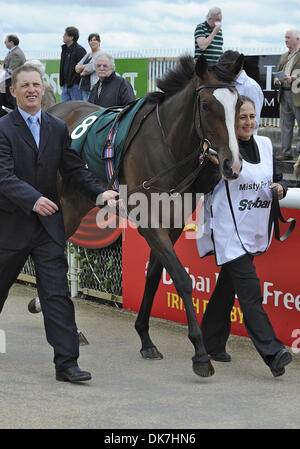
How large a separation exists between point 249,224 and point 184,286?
60cm

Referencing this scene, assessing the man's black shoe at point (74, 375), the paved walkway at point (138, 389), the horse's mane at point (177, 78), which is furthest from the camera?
the horse's mane at point (177, 78)

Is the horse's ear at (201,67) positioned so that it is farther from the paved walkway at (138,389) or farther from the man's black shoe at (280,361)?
the paved walkway at (138,389)

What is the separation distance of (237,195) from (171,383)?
1294 mm

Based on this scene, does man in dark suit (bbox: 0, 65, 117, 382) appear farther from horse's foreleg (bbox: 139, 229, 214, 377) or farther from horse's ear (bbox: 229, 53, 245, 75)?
horse's ear (bbox: 229, 53, 245, 75)

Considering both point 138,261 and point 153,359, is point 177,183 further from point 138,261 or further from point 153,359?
point 138,261

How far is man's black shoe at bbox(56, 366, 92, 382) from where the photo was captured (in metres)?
5.20

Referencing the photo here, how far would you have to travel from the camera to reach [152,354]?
6.02m

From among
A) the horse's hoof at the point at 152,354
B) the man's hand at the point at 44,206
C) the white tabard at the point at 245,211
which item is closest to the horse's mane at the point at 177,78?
the white tabard at the point at 245,211

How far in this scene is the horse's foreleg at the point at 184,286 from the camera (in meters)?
5.34

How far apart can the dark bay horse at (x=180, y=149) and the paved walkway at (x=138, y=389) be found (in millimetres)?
238

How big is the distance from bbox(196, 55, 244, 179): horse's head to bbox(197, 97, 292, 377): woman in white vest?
27 centimetres

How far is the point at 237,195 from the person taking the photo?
18.1ft
